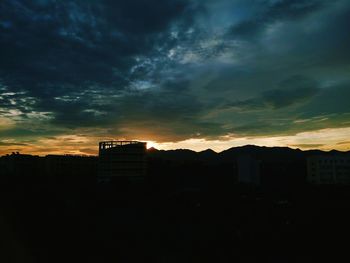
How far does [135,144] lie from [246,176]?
34.0 m

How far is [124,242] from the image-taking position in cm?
2684

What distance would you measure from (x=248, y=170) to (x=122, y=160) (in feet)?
120

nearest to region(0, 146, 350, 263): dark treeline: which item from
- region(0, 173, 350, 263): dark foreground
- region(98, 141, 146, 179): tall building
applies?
region(0, 173, 350, 263): dark foreground

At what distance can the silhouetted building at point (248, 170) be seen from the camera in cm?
9706

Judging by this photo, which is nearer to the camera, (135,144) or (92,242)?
(92,242)

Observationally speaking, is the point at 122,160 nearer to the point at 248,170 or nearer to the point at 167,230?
the point at 248,170

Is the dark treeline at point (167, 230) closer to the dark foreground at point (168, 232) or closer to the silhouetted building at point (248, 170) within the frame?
the dark foreground at point (168, 232)

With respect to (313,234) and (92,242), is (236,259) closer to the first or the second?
(313,234)

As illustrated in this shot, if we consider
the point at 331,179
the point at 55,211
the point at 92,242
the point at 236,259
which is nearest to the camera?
the point at 236,259

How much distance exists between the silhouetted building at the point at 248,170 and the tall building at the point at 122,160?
29324 mm

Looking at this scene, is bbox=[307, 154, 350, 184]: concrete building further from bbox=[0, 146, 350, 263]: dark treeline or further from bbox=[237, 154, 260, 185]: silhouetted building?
bbox=[0, 146, 350, 263]: dark treeline

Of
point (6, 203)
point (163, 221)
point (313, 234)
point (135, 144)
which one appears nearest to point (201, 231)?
point (163, 221)

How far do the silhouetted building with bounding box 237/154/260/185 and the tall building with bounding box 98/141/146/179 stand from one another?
2932 cm

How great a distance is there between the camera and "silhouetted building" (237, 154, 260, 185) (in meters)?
97.1
